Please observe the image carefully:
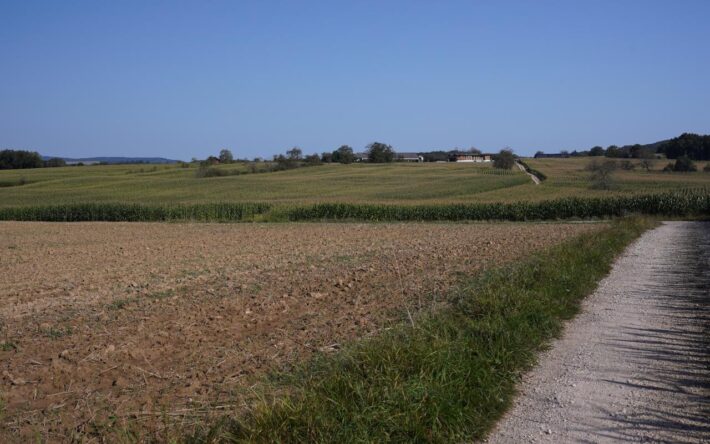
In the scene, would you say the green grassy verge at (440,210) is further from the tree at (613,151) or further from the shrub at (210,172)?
the tree at (613,151)

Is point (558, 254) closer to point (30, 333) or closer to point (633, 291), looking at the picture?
point (633, 291)

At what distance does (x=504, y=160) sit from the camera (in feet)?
295

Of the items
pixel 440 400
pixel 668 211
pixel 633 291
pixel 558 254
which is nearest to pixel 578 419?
pixel 440 400

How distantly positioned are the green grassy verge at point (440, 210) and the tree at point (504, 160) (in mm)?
43528

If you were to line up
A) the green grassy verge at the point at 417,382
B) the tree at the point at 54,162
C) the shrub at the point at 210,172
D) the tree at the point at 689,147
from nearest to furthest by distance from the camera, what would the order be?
the green grassy verge at the point at 417,382
the shrub at the point at 210,172
the tree at the point at 689,147
the tree at the point at 54,162

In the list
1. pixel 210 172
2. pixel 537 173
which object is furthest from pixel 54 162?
pixel 537 173

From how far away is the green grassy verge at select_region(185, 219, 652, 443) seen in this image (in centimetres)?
531

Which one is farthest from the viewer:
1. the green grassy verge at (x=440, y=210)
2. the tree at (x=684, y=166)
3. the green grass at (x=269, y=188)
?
the tree at (x=684, y=166)

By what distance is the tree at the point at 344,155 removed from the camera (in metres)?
130

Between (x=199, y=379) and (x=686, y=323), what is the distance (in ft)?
23.2

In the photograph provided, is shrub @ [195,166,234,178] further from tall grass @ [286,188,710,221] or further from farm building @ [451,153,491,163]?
farm building @ [451,153,491,163]

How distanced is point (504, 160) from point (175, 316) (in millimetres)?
83123

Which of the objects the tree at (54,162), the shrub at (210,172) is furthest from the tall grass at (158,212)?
the tree at (54,162)

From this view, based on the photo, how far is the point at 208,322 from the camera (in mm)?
10180
